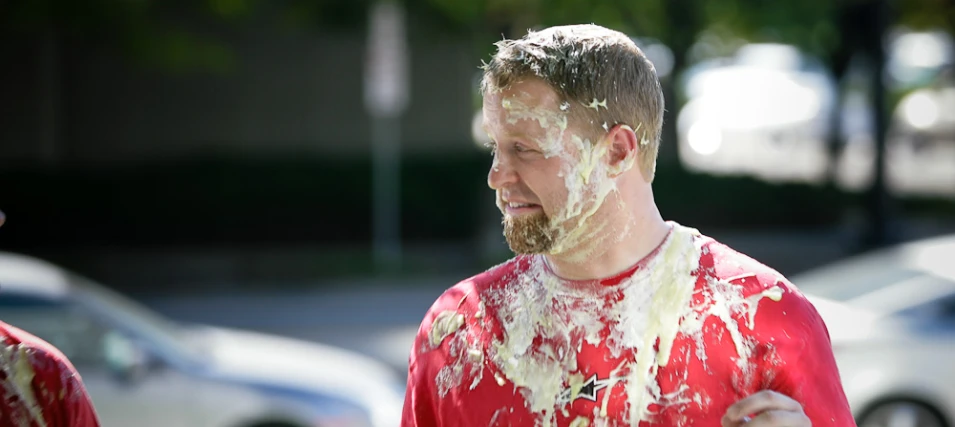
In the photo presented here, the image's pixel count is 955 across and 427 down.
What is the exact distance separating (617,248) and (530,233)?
0.17 m

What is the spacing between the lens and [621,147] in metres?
2.31

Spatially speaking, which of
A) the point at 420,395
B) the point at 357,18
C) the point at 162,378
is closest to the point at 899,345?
the point at 162,378

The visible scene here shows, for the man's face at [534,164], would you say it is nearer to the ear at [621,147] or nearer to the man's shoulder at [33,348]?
the ear at [621,147]

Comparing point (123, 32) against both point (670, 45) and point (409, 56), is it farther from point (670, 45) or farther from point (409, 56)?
point (670, 45)

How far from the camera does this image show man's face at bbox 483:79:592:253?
2305 millimetres

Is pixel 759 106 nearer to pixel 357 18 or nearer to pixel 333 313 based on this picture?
pixel 357 18

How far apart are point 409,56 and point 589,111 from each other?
58.4ft

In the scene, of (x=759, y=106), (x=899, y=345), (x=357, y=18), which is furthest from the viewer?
(x=759, y=106)

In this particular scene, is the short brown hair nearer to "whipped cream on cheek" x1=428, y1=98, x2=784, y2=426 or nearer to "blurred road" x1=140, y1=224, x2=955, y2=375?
"whipped cream on cheek" x1=428, y1=98, x2=784, y2=426

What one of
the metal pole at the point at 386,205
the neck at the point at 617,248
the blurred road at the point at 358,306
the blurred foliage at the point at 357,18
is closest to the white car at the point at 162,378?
the blurred road at the point at 358,306

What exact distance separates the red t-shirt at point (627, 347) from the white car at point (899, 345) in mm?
5456

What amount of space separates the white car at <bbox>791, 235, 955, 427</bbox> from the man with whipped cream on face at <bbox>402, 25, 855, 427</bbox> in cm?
548

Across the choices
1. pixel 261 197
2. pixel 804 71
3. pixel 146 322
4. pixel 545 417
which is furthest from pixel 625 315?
pixel 804 71

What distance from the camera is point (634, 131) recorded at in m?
2.30
